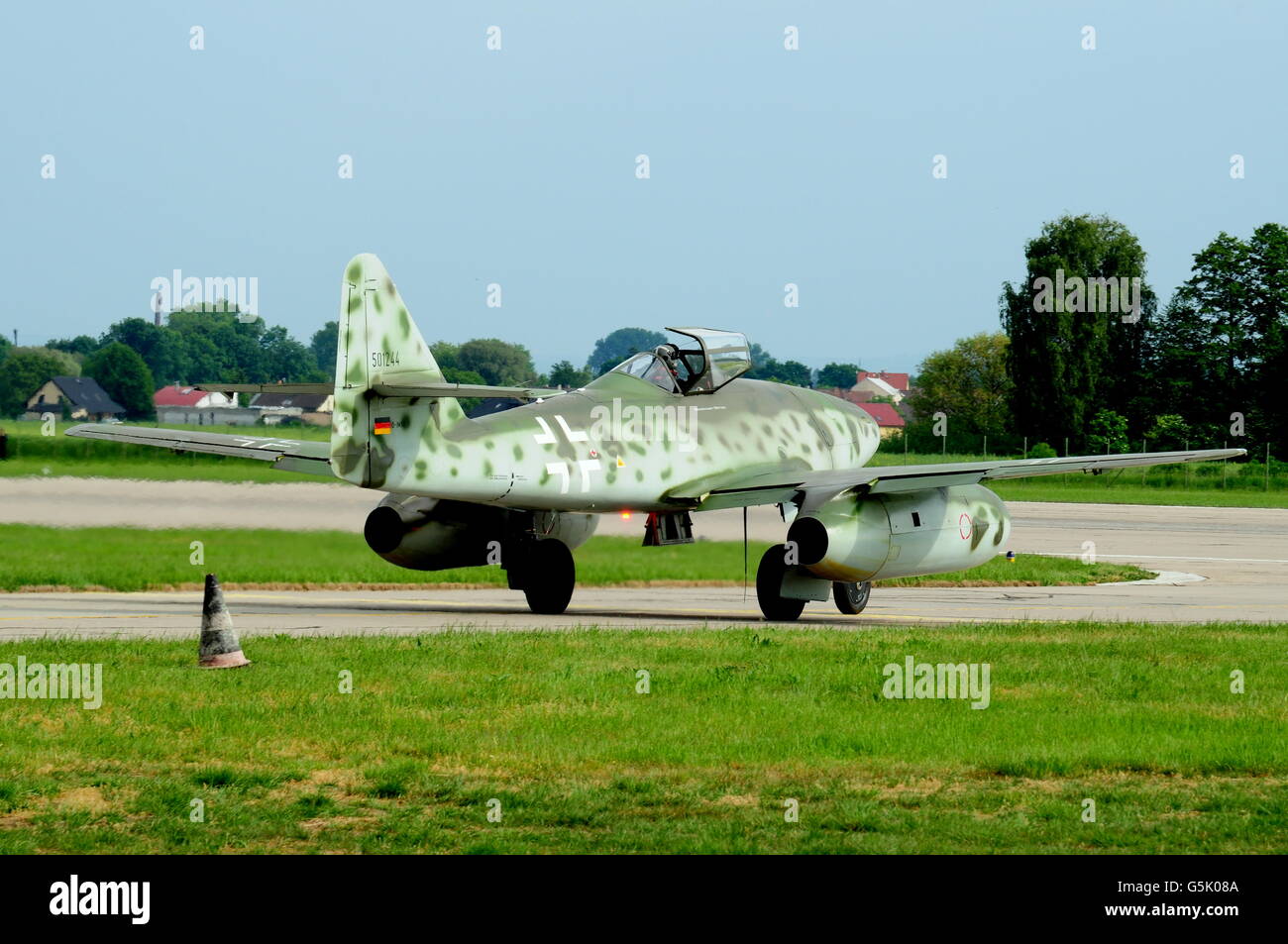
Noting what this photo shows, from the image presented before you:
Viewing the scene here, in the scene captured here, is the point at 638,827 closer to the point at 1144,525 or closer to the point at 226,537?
the point at 226,537

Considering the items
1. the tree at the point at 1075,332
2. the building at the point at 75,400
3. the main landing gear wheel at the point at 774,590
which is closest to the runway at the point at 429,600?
the main landing gear wheel at the point at 774,590

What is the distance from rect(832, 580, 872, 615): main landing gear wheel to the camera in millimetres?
25484

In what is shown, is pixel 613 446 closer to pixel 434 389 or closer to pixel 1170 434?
pixel 434 389

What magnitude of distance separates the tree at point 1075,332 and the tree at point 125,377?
→ 68229 millimetres

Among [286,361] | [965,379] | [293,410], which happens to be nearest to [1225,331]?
[965,379]

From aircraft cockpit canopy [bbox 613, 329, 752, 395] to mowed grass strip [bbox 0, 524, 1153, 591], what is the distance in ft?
10.8

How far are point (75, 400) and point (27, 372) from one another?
14.8 ft

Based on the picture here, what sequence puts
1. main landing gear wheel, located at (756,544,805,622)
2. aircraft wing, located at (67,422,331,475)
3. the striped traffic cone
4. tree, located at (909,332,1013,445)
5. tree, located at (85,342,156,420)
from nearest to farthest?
the striped traffic cone < main landing gear wheel, located at (756,544,805,622) < aircraft wing, located at (67,422,331,475) < tree, located at (85,342,156,420) < tree, located at (909,332,1013,445)

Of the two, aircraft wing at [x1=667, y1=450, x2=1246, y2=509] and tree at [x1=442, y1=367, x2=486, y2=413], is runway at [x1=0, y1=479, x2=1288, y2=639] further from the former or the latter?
tree at [x1=442, y1=367, x2=486, y2=413]

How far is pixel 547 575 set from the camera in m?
24.5

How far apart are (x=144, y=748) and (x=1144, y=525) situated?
41.6m

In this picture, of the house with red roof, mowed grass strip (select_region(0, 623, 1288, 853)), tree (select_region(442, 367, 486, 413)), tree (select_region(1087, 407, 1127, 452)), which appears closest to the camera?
mowed grass strip (select_region(0, 623, 1288, 853))

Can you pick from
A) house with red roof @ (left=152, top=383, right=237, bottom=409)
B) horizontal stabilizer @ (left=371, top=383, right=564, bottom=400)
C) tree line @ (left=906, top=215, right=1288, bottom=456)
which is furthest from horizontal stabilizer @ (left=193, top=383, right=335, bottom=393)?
tree line @ (left=906, top=215, right=1288, bottom=456)
